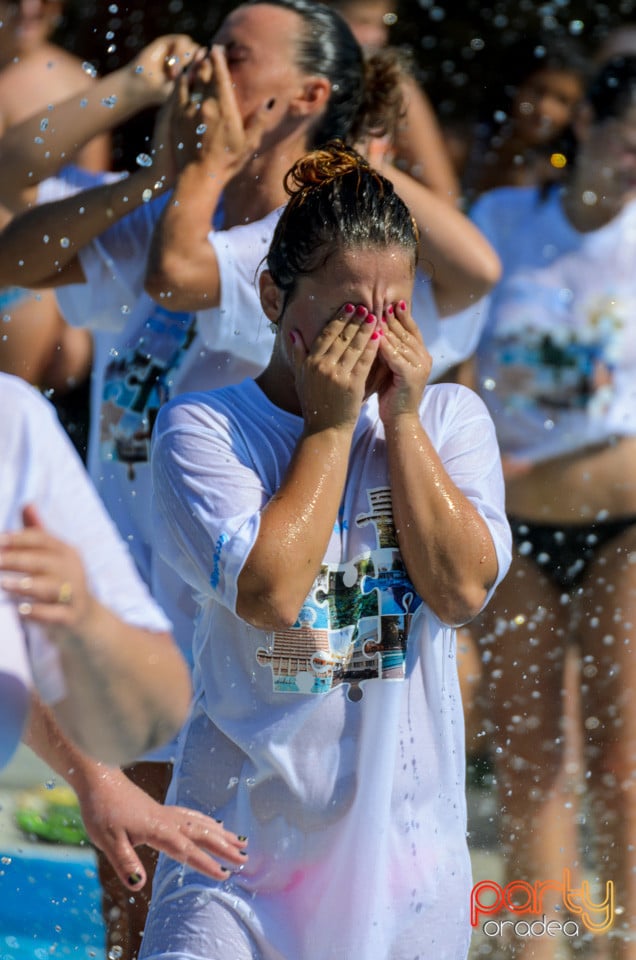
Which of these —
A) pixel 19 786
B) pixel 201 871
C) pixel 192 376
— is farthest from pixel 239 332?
pixel 201 871

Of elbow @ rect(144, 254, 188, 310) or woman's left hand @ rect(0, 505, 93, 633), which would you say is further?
elbow @ rect(144, 254, 188, 310)

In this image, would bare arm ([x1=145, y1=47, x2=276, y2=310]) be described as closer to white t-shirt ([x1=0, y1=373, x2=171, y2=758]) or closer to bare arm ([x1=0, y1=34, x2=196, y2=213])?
bare arm ([x1=0, y1=34, x2=196, y2=213])

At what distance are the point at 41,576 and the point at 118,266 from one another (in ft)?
3.93

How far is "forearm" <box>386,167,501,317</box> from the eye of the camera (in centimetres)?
238

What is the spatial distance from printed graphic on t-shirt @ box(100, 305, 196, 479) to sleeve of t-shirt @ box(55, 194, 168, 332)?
0.09 metres

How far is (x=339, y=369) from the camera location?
5.10 feet

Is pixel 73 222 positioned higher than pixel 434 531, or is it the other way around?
pixel 434 531

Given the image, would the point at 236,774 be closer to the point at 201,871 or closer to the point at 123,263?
the point at 201,871

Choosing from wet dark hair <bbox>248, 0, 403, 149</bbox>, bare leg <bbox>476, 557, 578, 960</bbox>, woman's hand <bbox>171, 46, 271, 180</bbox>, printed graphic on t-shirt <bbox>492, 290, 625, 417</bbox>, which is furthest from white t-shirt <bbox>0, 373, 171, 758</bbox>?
printed graphic on t-shirt <bbox>492, 290, 625, 417</bbox>

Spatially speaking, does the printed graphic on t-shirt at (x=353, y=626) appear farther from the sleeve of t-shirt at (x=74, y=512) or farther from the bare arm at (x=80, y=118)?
the bare arm at (x=80, y=118)

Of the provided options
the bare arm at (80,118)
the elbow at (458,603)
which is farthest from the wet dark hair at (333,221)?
the bare arm at (80,118)

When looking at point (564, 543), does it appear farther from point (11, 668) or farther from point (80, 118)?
point (11, 668)

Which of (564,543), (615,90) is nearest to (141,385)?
(564,543)

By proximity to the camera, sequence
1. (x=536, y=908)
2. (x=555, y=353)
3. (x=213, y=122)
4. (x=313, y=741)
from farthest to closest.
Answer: (x=555, y=353), (x=213, y=122), (x=536, y=908), (x=313, y=741)
